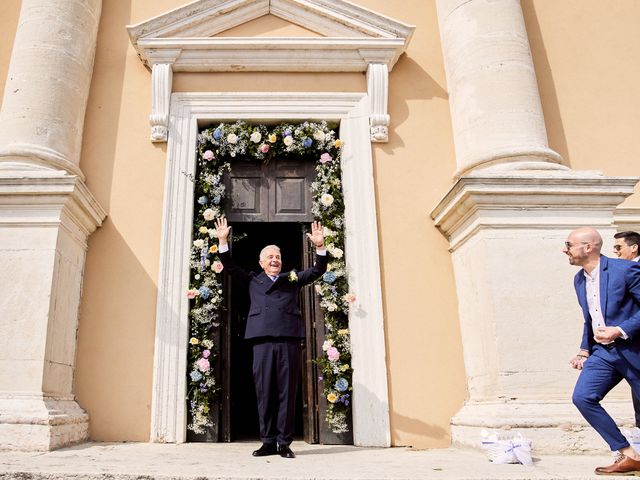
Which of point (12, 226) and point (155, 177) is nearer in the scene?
point (12, 226)

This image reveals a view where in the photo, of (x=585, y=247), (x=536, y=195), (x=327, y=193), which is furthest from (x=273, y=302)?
(x=536, y=195)

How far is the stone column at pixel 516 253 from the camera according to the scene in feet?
16.7

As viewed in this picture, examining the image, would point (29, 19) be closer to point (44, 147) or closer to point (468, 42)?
point (44, 147)

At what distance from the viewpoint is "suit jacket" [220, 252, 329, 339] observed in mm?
4887

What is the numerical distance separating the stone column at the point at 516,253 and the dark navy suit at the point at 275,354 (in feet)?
5.54

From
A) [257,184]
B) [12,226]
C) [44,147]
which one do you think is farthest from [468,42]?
[12,226]

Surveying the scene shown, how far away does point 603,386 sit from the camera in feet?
12.2

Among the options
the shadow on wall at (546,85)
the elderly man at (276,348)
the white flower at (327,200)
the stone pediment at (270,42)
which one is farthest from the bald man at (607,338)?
the stone pediment at (270,42)

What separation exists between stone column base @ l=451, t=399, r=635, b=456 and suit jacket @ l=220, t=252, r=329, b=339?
1.83 meters

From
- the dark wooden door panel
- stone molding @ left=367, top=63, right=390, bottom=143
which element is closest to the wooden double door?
the dark wooden door panel

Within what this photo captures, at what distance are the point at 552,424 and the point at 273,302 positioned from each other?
2.56m

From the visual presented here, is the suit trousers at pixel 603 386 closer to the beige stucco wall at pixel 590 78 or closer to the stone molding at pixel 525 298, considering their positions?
the stone molding at pixel 525 298

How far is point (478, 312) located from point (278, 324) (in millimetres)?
2043

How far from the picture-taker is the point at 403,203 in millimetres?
6625
